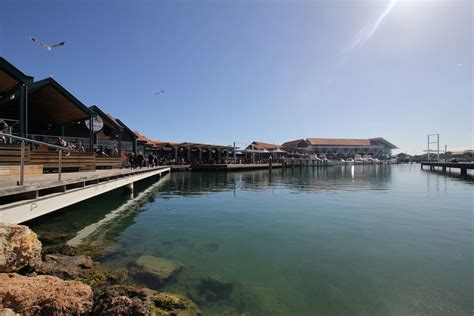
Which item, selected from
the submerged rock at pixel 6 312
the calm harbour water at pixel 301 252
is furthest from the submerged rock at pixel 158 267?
the submerged rock at pixel 6 312

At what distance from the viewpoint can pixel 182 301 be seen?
4051mm

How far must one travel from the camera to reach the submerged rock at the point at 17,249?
385 centimetres

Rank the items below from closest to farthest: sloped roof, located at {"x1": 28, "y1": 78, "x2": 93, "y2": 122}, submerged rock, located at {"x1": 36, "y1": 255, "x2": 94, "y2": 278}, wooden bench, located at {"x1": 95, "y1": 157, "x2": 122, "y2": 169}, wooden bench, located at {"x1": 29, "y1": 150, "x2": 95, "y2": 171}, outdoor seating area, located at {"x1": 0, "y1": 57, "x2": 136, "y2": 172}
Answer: submerged rock, located at {"x1": 36, "y1": 255, "x2": 94, "y2": 278} → outdoor seating area, located at {"x1": 0, "y1": 57, "x2": 136, "y2": 172} → wooden bench, located at {"x1": 29, "y1": 150, "x2": 95, "y2": 171} → sloped roof, located at {"x1": 28, "y1": 78, "x2": 93, "y2": 122} → wooden bench, located at {"x1": 95, "y1": 157, "x2": 122, "y2": 169}

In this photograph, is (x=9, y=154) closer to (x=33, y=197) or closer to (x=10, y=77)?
(x=10, y=77)

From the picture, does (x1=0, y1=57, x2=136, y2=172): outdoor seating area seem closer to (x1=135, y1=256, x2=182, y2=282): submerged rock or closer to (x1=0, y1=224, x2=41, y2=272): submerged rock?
(x1=0, y1=224, x2=41, y2=272): submerged rock

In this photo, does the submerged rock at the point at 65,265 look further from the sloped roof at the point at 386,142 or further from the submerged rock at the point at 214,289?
the sloped roof at the point at 386,142

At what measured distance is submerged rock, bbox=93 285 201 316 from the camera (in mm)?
3424

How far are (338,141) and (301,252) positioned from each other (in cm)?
8706

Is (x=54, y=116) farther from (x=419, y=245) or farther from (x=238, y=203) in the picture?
(x=419, y=245)

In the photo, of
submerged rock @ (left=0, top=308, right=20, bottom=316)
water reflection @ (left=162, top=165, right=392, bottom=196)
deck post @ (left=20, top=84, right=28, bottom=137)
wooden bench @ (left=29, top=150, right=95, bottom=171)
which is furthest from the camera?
water reflection @ (left=162, top=165, right=392, bottom=196)

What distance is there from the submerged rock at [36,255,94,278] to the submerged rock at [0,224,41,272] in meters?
0.30

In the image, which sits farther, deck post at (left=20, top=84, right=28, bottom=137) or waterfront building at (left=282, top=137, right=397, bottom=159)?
waterfront building at (left=282, top=137, right=397, bottom=159)

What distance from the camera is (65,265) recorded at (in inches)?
197

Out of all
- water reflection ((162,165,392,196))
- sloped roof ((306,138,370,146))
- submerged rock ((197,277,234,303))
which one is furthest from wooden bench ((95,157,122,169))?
sloped roof ((306,138,370,146))
